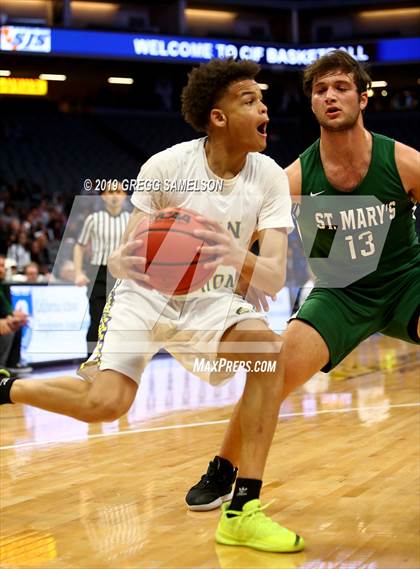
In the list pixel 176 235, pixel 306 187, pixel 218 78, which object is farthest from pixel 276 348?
pixel 218 78

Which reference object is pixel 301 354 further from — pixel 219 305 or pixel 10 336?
pixel 10 336

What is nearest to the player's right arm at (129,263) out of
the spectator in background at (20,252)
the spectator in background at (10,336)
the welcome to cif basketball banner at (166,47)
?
the spectator in background at (10,336)

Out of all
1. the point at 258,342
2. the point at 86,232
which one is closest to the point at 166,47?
the point at 86,232

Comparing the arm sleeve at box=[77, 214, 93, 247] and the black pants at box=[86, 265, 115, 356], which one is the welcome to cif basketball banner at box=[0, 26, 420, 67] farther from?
the arm sleeve at box=[77, 214, 93, 247]

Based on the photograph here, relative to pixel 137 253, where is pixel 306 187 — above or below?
above

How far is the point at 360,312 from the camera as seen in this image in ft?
13.0

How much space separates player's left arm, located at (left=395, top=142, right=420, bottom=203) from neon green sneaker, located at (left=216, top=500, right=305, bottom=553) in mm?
1577

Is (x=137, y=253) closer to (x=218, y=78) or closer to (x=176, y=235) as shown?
(x=176, y=235)

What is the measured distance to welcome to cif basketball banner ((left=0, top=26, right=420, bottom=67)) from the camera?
19.3m

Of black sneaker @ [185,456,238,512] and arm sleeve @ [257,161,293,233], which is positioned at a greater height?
arm sleeve @ [257,161,293,233]

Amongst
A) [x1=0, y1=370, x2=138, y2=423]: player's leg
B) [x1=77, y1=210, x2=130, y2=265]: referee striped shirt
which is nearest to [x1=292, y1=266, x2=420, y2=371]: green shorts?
[x1=0, y1=370, x2=138, y2=423]: player's leg

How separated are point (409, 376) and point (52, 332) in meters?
3.99

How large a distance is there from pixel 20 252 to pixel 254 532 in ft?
34.2

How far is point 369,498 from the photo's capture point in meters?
4.14
